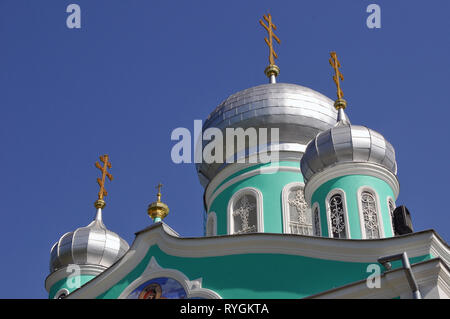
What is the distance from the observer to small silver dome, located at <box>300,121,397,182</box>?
13.3 meters

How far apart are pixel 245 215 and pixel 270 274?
432 cm

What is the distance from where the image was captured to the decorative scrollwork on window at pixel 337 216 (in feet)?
42.8

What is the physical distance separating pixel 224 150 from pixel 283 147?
119 centimetres

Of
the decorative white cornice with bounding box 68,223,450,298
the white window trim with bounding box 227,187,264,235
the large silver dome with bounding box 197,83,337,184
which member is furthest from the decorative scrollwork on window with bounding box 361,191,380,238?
the large silver dome with bounding box 197,83,337,184

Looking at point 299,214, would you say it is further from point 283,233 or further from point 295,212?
point 283,233

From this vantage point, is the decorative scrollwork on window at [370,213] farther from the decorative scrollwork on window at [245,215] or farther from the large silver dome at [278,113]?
the large silver dome at [278,113]

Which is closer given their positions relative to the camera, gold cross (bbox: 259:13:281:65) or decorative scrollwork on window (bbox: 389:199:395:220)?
decorative scrollwork on window (bbox: 389:199:395:220)

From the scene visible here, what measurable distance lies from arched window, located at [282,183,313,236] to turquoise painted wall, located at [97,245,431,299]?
349 centimetres

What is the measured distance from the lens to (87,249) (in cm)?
1602

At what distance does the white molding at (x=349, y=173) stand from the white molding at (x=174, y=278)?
3012 millimetres

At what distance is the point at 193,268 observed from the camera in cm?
1155

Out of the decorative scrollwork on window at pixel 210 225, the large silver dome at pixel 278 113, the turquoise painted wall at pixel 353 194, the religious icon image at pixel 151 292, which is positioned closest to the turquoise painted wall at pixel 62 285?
the decorative scrollwork on window at pixel 210 225

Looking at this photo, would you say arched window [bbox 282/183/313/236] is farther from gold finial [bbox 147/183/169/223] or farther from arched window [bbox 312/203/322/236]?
gold finial [bbox 147/183/169/223]
